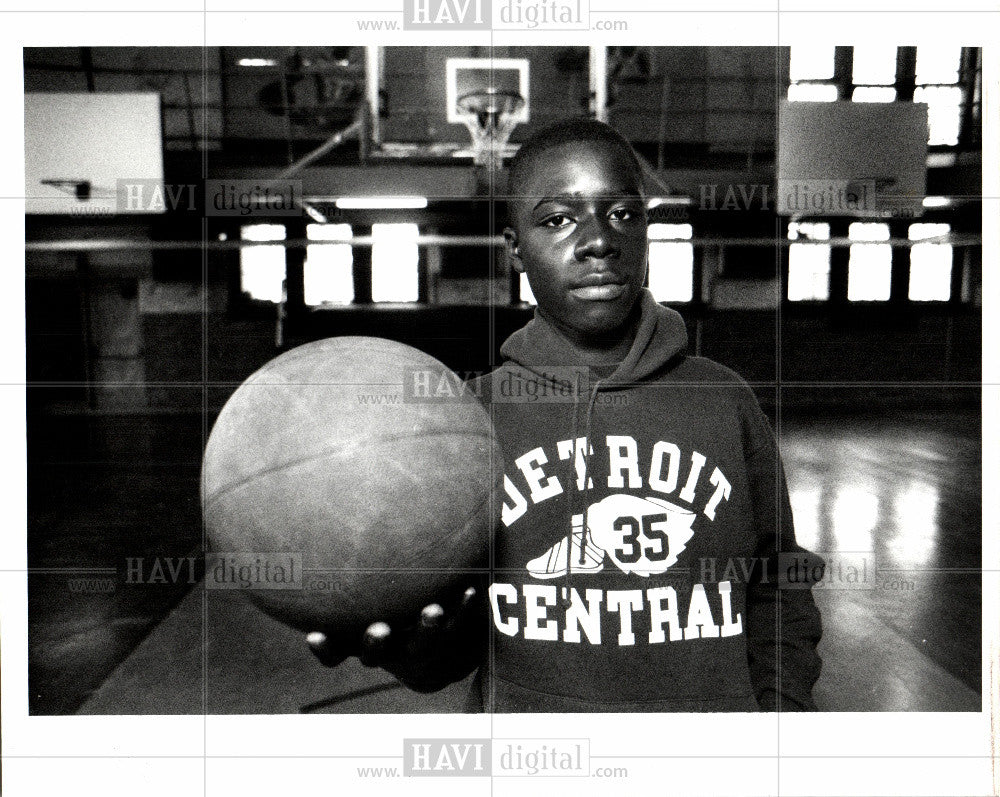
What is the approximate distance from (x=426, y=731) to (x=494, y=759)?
9 cm

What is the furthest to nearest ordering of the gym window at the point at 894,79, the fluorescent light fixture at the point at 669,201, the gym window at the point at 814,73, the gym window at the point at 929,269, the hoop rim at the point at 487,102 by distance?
the gym window at the point at 929,269, the gym window at the point at 814,73, the gym window at the point at 894,79, the fluorescent light fixture at the point at 669,201, the hoop rim at the point at 487,102

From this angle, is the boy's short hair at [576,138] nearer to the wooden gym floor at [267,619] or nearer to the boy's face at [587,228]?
the boy's face at [587,228]

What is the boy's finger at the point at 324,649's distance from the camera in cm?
84

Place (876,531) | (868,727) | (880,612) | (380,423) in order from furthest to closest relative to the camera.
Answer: (876,531)
(880,612)
(868,727)
(380,423)

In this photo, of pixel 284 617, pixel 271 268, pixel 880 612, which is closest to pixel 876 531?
pixel 880 612

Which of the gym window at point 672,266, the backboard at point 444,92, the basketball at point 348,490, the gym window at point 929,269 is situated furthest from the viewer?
the gym window at point 929,269

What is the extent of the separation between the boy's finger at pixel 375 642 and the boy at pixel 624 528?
10 centimetres

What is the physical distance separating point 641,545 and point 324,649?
1.26 feet

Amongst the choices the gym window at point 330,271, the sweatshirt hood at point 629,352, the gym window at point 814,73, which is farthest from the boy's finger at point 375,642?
the gym window at point 814,73

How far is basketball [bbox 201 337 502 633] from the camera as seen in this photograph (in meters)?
0.79

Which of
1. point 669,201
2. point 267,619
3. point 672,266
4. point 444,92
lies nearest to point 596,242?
point 267,619

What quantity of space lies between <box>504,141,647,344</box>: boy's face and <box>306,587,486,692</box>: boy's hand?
0.34 m

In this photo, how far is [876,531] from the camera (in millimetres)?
3484

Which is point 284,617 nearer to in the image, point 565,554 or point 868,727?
point 565,554
